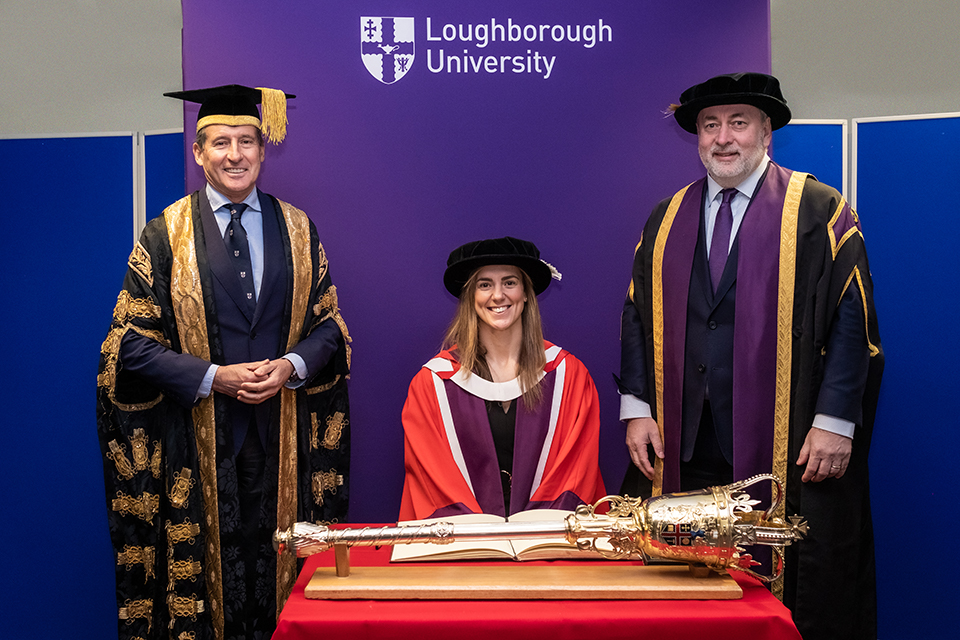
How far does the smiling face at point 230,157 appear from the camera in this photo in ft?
9.80

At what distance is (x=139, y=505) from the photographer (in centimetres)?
298

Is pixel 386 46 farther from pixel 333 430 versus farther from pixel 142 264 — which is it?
pixel 333 430

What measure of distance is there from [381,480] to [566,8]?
2.19m

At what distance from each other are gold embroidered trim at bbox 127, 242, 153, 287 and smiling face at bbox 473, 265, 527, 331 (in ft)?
3.80

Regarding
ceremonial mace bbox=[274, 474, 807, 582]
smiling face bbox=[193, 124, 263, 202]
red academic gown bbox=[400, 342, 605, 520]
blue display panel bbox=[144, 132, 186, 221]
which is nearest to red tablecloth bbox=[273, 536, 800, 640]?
ceremonial mace bbox=[274, 474, 807, 582]

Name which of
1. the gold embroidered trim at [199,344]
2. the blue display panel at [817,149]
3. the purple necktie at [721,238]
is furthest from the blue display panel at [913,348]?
the gold embroidered trim at [199,344]

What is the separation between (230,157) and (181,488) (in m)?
1.20

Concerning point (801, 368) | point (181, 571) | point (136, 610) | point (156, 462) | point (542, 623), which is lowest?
point (136, 610)

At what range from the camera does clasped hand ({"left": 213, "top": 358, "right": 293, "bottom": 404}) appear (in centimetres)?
287

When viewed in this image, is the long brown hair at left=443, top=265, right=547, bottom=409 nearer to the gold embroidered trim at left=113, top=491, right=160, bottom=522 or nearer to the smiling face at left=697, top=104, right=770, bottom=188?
the smiling face at left=697, top=104, right=770, bottom=188

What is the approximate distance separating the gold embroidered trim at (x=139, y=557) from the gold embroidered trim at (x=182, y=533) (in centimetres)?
13

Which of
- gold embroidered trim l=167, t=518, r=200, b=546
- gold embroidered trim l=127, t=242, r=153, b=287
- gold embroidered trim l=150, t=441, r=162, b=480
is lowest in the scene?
gold embroidered trim l=167, t=518, r=200, b=546

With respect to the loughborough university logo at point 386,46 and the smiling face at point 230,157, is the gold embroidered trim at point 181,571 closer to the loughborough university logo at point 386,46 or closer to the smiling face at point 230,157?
the smiling face at point 230,157

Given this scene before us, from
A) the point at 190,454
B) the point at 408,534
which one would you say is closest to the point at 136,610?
the point at 190,454
